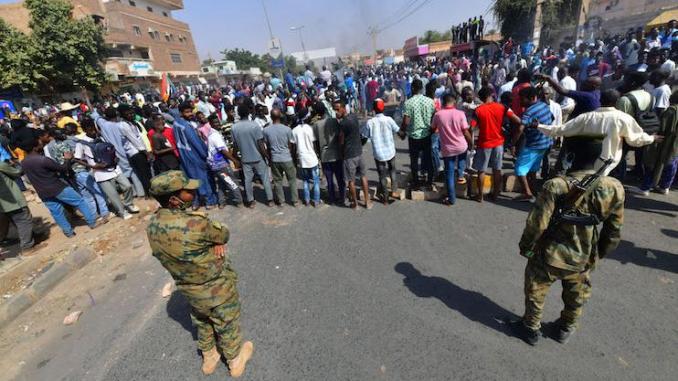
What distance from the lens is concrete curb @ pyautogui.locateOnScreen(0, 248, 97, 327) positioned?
156 inches

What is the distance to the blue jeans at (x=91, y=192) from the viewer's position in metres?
5.84

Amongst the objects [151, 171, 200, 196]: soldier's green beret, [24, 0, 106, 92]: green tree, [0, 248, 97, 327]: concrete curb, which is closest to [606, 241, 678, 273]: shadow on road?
[151, 171, 200, 196]: soldier's green beret

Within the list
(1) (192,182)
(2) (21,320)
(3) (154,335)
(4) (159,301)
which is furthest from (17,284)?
(1) (192,182)

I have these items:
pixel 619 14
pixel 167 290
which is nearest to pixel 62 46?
pixel 167 290

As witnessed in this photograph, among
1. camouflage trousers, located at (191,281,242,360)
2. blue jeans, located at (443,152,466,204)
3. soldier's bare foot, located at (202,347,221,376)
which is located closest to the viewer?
camouflage trousers, located at (191,281,242,360)

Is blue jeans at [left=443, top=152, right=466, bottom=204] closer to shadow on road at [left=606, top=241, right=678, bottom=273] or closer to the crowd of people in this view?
the crowd of people

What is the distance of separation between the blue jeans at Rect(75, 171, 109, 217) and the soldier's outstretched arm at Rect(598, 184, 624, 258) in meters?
7.44

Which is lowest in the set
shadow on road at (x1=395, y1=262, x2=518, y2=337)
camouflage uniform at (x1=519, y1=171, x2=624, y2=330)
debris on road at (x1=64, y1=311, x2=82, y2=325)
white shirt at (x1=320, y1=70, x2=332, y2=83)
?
shadow on road at (x1=395, y1=262, x2=518, y2=337)

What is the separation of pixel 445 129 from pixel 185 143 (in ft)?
14.6

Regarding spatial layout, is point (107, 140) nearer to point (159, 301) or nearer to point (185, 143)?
point (185, 143)

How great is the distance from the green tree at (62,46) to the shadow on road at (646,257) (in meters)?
28.9

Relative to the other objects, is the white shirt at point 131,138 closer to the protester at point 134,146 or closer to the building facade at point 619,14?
the protester at point 134,146

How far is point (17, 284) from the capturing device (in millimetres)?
4703

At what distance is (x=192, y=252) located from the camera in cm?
234
